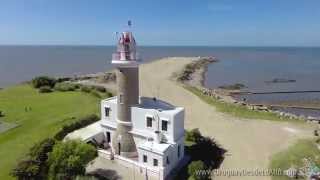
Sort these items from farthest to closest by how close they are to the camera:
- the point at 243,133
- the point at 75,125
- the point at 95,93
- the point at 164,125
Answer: the point at 95,93, the point at 243,133, the point at 75,125, the point at 164,125

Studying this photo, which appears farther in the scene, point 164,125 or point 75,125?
point 75,125

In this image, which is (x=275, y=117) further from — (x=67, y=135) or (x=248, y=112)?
(x=67, y=135)

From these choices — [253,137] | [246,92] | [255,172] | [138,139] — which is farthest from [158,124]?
[246,92]

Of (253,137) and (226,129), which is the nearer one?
(253,137)

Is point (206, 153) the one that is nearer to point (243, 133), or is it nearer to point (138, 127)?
point (138, 127)

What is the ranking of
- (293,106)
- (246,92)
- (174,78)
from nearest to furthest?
(293,106) → (246,92) → (174,78)

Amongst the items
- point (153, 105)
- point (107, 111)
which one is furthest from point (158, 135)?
point (107, 111)
